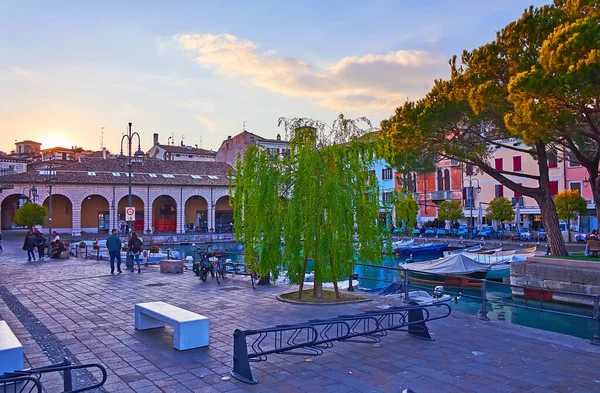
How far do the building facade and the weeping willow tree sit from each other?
43.6m

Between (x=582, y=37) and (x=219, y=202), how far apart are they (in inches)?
2155

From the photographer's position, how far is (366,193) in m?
12.6

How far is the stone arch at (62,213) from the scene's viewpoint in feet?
185

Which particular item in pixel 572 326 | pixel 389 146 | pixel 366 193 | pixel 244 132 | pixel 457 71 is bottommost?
pixel 572 326

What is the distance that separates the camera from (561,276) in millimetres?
18156

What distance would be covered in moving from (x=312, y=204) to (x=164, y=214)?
55.4 meters

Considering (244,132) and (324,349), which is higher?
(244,132)

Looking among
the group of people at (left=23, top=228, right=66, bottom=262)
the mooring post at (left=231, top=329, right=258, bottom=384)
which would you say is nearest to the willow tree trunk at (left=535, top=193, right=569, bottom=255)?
the mooring post at (left=231, top=329, right=258, bottom=384)

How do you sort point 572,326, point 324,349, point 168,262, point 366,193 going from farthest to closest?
point 168,262 < point 572,326 < point 366,193 < point 324,349

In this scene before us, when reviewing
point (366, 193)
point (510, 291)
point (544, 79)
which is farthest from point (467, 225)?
point (366, 193)

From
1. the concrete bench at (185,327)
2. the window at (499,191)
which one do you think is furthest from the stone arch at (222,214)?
the concrete bench at (185,327)

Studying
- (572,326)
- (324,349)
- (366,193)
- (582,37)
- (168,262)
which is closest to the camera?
(324,349)

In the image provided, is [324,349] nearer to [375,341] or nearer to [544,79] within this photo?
[375,341]

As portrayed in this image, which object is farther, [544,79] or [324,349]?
[544,79]
